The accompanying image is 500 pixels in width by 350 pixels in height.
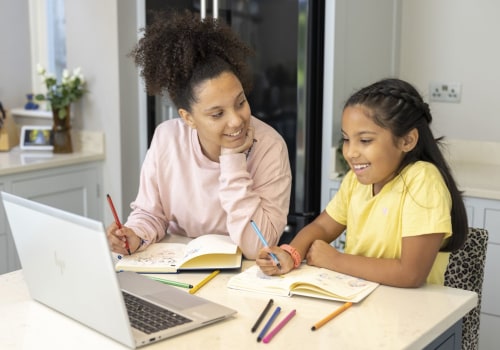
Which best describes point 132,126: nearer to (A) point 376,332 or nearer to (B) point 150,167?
(B) point 150,167

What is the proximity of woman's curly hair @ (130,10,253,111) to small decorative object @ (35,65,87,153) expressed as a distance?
147 cm

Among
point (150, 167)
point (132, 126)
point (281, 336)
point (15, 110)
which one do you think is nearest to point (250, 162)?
point (150, 167)

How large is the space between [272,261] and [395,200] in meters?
0.31

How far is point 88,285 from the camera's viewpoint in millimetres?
1274

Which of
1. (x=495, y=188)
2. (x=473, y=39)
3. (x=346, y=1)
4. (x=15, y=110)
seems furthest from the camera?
(x=15, y=110)

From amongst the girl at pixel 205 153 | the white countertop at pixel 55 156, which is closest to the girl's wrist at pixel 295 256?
the girl at pixel 205 153

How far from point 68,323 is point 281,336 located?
0.41m

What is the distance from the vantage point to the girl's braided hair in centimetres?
162

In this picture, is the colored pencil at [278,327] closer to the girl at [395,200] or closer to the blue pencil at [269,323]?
the blue pencil at [269,323]

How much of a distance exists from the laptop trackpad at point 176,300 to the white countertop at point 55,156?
1.79m

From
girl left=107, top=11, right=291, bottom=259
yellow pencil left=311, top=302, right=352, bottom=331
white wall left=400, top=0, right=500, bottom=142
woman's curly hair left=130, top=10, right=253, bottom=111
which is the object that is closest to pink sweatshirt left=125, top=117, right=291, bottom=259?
girl left=107, top=11, right=291, bottom=259

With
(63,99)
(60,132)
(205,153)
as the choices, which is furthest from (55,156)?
(205,153)

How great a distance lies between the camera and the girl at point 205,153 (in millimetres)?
1844

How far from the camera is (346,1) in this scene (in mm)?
2941
